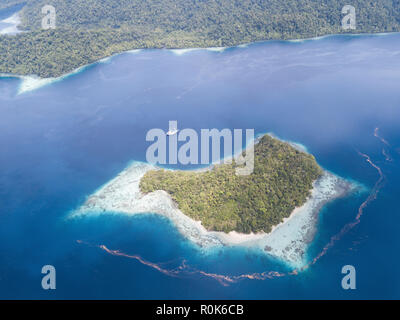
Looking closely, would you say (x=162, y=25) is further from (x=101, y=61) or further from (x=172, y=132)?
(x=172, y=132)

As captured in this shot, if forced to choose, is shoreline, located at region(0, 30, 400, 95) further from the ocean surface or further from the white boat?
the white boat

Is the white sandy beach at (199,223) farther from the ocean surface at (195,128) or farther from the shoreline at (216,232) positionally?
the ocean surface at (195,128)

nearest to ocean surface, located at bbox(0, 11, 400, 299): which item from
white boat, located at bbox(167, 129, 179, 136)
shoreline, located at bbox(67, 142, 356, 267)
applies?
shoreline, located at bbox(67, 142, 356, 267)

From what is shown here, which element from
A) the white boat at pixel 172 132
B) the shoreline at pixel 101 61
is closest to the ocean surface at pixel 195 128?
the shoreline at pixel 101 61

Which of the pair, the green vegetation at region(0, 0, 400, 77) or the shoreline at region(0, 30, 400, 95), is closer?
the shoreline at region(0, 30, 400, 95)

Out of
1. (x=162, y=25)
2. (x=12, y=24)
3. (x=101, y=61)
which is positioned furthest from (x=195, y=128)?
(x=12, y=24)

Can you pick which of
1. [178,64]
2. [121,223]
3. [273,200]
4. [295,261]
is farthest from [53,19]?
[295,261]
